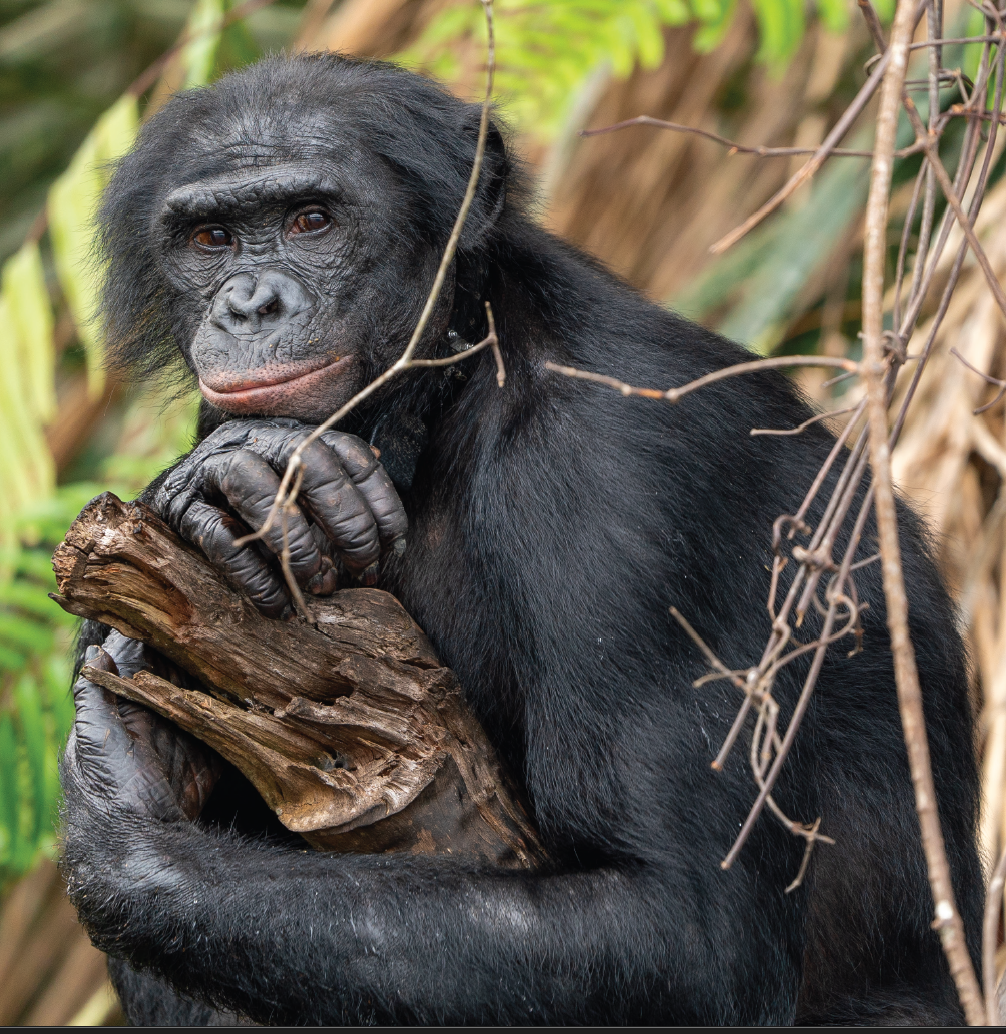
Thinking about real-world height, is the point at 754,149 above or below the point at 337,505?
above

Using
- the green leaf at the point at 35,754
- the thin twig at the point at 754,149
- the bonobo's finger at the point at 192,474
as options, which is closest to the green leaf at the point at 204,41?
the green leaf at the point at 35,754

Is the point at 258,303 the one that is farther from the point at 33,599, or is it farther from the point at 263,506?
the point at 33,599

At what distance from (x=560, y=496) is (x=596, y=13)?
342cm

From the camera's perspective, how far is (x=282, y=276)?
3041 mm

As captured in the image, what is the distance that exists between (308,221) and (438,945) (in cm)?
173

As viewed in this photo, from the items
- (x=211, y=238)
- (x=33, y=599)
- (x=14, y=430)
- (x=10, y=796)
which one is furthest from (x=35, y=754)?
(x=211, y=238)

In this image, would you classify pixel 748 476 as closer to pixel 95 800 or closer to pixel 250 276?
pixel 250 276

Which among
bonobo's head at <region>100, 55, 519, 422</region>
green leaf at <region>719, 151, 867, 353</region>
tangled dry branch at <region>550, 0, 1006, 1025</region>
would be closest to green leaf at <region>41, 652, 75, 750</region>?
bonobo's head at <region>100, 55, 519, 422</region>

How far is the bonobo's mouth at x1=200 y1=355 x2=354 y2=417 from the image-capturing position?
2916mm

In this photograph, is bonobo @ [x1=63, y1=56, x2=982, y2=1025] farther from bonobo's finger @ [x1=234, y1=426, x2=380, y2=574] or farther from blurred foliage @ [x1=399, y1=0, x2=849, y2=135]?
blurred foliage @ [x1=399, y1=0, x2=849, y2=135]

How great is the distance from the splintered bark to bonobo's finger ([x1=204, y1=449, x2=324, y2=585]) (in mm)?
136

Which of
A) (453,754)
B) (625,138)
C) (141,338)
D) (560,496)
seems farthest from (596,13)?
(453,754)

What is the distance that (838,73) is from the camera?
6.08 m

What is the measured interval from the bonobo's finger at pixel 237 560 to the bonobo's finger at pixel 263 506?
0.12ft
